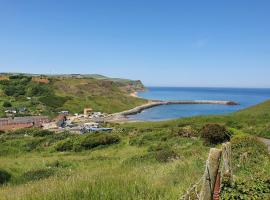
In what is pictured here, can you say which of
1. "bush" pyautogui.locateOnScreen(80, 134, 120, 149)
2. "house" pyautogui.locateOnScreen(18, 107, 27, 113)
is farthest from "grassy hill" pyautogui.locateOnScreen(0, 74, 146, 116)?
"bush" pyautogui.locateOnScreen(80, 134, 120, 149)

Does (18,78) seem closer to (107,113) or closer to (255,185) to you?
(107,113)

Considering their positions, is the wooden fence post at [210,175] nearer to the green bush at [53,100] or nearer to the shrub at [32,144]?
the shrub at [32,144]

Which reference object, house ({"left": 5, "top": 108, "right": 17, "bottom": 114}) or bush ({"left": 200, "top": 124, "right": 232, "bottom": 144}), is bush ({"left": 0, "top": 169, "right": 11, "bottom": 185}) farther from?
house ({"left": 5, "top": 108, "right": 17, "bottom": 114})

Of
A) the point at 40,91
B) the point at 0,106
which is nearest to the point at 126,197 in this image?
the point at 0,106

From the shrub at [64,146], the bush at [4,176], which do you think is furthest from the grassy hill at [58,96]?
the bush at [4,176]

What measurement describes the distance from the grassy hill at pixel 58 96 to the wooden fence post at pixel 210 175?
84.8m

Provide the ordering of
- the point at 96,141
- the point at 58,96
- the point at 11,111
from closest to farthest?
the point at 96,141, the point at 11,111, the point at 58,96

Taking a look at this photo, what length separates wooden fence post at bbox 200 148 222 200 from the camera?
17.4ft

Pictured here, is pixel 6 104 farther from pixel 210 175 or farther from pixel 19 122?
pixel 210 175

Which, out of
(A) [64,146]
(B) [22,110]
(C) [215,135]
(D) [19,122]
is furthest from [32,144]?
(B) [22,110]

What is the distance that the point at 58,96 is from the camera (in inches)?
4692

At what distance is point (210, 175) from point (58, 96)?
117 m

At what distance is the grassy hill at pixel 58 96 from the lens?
334 ft

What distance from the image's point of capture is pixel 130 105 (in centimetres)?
13688
